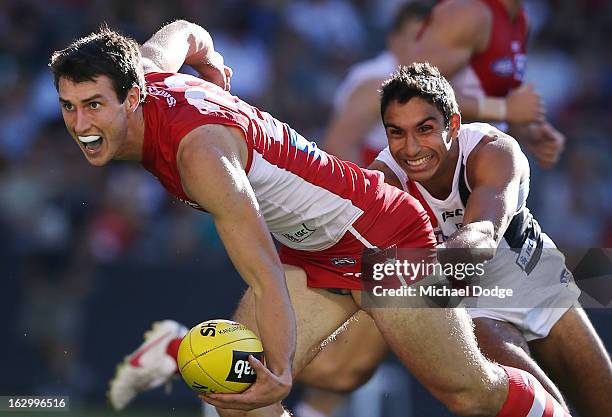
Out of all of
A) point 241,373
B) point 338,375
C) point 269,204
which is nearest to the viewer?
point 241,373

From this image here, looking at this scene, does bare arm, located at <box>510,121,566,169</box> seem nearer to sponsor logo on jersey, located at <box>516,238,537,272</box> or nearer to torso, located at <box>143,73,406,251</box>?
sponsor logo on jersey, located at <box>516,238,537,272</box>

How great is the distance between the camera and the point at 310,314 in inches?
214

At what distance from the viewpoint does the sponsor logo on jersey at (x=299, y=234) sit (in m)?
5.19

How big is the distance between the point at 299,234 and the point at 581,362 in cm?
169

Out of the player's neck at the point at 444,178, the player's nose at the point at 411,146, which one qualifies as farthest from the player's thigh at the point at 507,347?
the player's nose at the point at 411,146

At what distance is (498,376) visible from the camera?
5.18 meters

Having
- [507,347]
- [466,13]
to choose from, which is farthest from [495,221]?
[466,13]

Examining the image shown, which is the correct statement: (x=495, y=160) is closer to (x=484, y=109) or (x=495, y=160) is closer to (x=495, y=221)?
(x=495, y=221)

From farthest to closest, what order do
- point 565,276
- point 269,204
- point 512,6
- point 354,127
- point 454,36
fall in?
point 354,127, point 512,6, point 454,36, point 565,276, point 269,204

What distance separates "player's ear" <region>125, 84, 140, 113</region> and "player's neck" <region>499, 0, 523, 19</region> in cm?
323

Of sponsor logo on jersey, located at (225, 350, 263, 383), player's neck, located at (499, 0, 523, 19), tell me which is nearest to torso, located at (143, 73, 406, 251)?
sponsor logo on jersey, located at (225, 350, 263, 383)

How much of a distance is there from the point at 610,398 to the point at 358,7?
742cm

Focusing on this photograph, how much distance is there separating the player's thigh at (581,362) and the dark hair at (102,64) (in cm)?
257

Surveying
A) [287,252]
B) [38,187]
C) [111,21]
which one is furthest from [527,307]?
[111,21]
